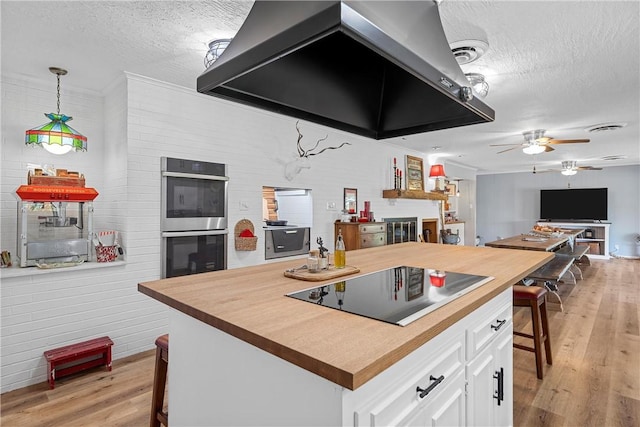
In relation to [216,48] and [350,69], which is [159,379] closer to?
[350,69]

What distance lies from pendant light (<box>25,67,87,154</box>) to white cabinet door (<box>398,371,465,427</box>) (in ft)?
9.81

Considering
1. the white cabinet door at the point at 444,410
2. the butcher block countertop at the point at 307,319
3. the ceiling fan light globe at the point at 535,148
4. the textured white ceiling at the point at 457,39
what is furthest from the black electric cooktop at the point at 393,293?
the ceiling fan light globe at the point at 535,148

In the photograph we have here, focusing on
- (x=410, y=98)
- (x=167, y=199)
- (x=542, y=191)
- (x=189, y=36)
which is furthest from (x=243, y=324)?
(x=542, y=191)

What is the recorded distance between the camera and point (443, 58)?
56.7 inches

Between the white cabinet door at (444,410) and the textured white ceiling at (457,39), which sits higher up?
the textured white ceiling at (457,39)

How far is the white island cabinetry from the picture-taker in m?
0.85

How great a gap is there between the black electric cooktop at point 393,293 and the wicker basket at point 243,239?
6.47 feet

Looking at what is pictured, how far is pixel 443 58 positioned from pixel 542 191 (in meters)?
10.0

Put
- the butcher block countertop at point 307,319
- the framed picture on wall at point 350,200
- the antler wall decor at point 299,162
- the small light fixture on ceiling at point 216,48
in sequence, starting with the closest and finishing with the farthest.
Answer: the butcher block countertop at point 307,319 → the small light fixture on ceiling at point 216,48 → the antler wall decor at point 299,162 → the framed picture on wall at point 350,200

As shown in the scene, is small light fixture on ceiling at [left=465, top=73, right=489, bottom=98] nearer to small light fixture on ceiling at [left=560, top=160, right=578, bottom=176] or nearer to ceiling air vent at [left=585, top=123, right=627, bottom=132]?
ceiling air vent at [left=585, top=123, right=627, bottom=132]

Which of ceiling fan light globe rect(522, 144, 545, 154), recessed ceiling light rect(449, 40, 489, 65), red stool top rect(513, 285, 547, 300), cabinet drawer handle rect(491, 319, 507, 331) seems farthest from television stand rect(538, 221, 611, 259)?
cabinet drawer handle rect(491, 319, 507, 331)

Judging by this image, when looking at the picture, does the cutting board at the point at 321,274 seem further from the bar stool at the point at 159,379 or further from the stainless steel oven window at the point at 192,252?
the stainless steel oven window at the point at 192,252

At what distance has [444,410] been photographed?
3.79 feet

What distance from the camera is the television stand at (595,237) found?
27.8 feet
